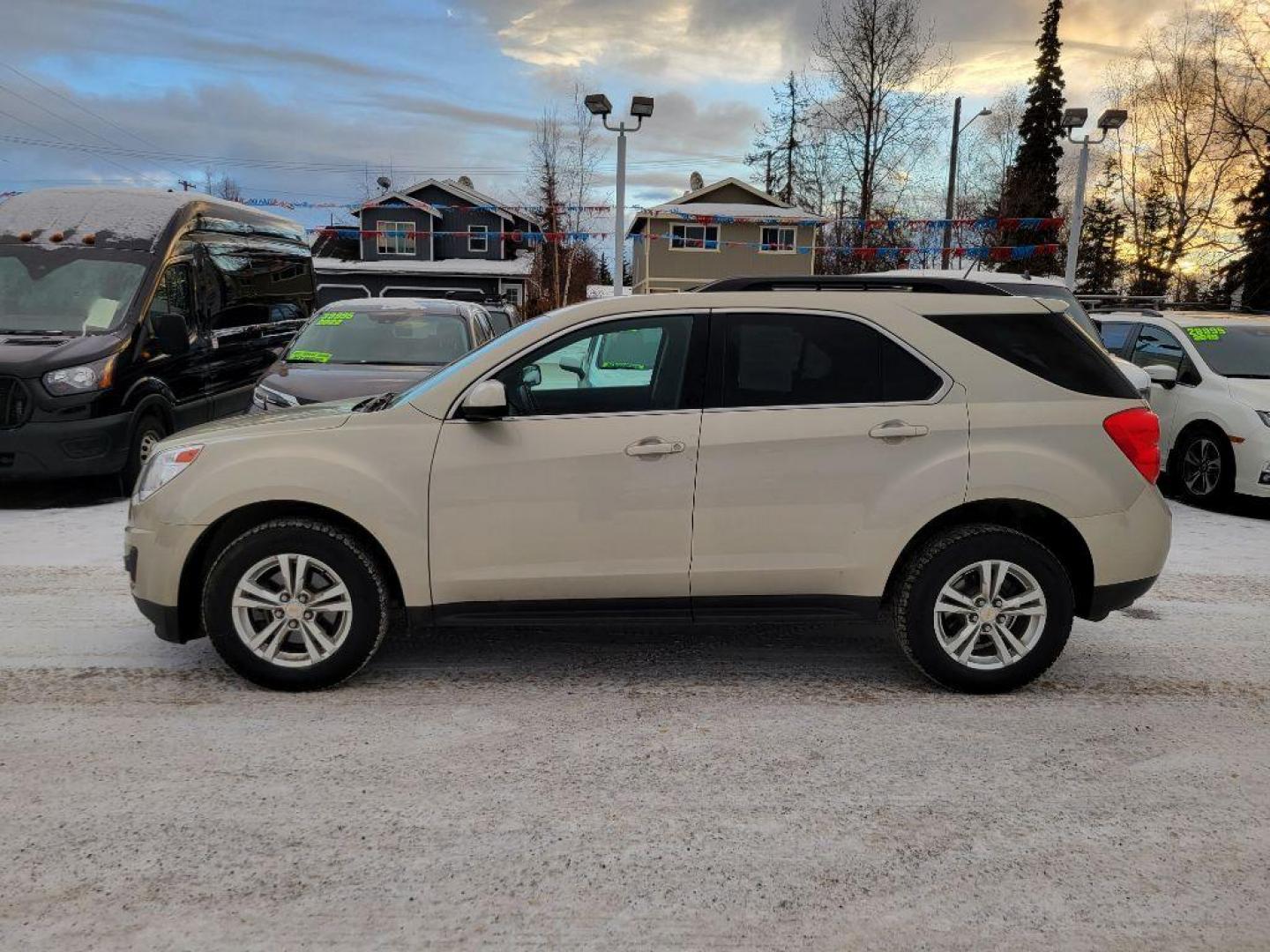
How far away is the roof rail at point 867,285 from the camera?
166 inches

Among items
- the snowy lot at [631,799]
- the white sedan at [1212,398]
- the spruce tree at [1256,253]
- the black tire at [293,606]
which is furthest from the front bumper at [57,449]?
the spruce tree at [1256,253]

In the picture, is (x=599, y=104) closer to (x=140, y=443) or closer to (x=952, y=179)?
(x=140, y=443)

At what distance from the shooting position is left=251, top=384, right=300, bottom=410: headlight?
7375mm

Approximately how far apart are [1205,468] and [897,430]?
6.38 meters

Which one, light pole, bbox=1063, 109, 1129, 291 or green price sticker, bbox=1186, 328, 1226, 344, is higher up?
light pole, bbox=1063, 109, 1129, 291

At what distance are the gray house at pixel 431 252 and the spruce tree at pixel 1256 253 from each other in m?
28.3

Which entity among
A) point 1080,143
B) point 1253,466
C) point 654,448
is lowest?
point 1253,466

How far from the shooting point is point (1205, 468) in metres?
8.73

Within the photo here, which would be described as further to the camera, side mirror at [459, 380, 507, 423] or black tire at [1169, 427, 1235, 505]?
black tire at [1169, 427, 1235, 505]

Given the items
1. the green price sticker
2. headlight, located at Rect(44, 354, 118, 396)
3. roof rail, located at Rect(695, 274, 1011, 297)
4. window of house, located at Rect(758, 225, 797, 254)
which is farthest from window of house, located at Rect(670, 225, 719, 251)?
roof rail, located at Rect(695, 274, 1011, 297)

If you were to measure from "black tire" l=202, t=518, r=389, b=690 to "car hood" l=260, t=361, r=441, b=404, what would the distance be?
3534 millimetres

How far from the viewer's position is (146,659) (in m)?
4.43

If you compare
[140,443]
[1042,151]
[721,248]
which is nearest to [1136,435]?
[140,443]

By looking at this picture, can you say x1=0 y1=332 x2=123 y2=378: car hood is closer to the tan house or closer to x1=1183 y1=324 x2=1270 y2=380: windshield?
x1=1183 y1=324 x2=1270 y2=380: windshield
